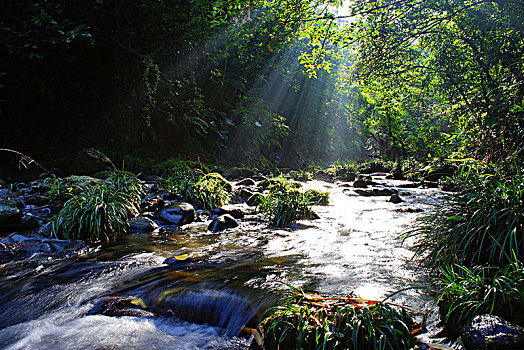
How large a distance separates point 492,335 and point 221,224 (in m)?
4.03

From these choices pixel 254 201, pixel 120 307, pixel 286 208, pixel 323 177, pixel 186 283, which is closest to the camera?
pixel 120 307

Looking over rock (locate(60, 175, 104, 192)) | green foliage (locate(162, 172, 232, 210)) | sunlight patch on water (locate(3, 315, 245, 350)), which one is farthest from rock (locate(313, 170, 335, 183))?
sunlight patch on water (locate(3, 315, 245, 350))

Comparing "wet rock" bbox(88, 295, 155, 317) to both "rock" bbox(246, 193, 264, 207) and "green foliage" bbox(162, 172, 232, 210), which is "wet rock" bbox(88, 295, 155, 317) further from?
"rock" bbox(246, 193, 264, 207)

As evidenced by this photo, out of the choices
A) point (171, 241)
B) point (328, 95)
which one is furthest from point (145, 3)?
point (328, 95)

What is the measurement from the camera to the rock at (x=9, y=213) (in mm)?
4195

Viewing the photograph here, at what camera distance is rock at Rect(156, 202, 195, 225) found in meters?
5.27

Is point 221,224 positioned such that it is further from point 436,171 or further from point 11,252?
point 436,171

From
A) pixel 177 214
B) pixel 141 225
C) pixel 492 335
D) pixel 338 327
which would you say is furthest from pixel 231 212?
pixel 492 335

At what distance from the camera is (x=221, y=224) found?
16.5 feet

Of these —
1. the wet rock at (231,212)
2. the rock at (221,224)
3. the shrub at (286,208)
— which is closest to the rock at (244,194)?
the wet rock at (231,212)

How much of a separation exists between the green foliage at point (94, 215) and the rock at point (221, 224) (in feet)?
4.59

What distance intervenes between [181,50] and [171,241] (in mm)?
8271

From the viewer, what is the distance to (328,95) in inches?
1202

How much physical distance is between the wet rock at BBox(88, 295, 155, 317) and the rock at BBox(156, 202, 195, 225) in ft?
8.87
